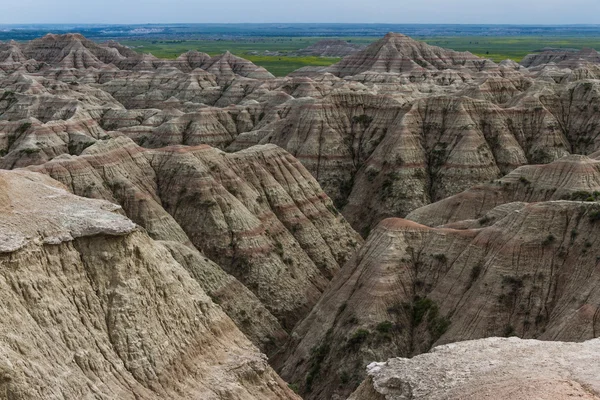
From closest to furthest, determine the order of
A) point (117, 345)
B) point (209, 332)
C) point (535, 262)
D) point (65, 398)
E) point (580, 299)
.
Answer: point (65, 398) → point (117, 345) → point (209, 332) → point (580, 299) → point (535, 262)

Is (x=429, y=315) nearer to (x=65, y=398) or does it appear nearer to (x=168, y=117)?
(x=65, y=398)

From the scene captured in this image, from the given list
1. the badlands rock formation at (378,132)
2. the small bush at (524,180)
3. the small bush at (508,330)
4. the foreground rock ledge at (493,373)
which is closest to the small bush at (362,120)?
the badlands rock formation at (378,132)

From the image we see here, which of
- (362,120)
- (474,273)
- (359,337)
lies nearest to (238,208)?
(359,337)

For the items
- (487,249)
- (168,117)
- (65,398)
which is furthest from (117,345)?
(168,117)

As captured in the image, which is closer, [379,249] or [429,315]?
[429,315]

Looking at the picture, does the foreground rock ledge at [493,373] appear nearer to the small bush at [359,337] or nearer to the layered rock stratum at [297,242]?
the layered rock stratum at [297,242]

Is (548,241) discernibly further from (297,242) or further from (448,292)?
(297,242)

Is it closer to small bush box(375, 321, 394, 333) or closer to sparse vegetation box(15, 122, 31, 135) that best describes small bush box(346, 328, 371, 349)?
small bush box(375, 321, 394, 333)
